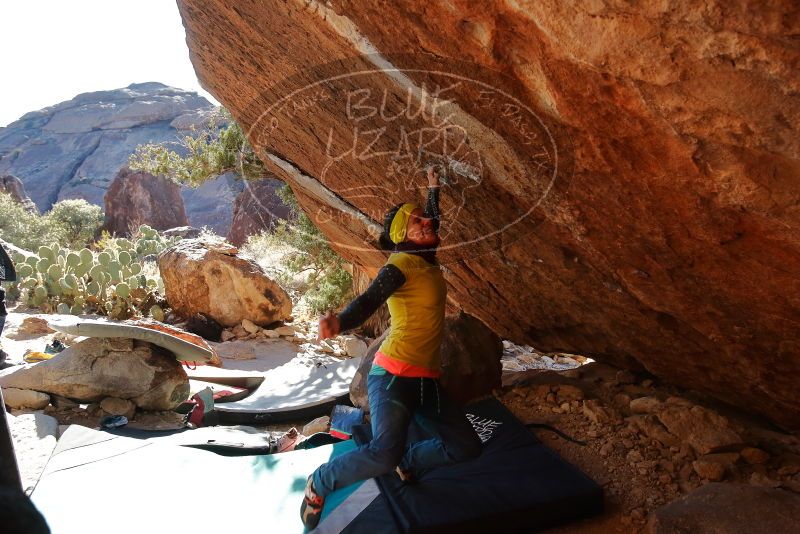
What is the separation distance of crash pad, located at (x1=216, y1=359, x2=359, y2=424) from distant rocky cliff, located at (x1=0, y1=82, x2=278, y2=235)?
33553mm

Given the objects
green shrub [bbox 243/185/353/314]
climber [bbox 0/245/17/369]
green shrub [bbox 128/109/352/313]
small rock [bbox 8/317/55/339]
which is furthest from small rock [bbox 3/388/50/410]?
green shrub [bbox 243/185/353/314]

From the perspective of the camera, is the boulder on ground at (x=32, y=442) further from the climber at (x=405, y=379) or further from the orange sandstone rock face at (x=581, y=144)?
the orange sandstone rock face at (x=581, y=144)

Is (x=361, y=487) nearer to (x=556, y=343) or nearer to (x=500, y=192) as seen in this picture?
(x=500, y=192)

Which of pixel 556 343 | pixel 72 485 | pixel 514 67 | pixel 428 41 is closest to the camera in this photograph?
pixel 514 67

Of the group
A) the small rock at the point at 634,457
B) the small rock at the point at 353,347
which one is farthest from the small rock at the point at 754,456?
the small rock at the point at 353,347

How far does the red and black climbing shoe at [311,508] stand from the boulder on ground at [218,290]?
22.4 feet

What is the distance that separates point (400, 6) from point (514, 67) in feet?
1.75

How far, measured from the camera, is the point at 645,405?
363 cm

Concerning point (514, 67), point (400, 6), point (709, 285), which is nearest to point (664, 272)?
point (709, 285)

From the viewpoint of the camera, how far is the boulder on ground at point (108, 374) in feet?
Answer: 14.9

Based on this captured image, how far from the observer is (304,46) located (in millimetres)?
3115

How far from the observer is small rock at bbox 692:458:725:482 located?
287cm

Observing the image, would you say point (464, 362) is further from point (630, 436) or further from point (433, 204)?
point (433, 204)

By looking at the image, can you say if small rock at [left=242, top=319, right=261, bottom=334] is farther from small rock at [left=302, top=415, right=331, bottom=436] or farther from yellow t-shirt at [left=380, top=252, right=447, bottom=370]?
yellow t-shirt at [left=380, top=252, right=447, bottom=370]
